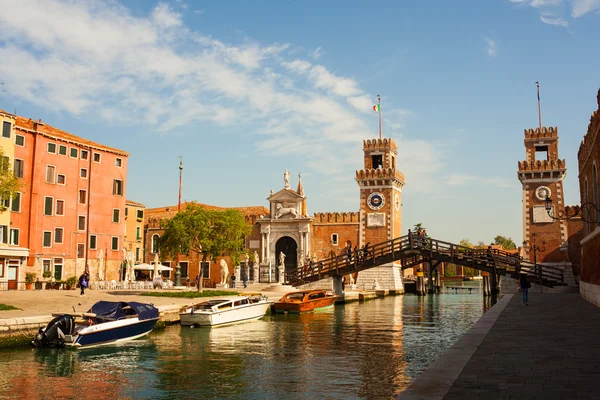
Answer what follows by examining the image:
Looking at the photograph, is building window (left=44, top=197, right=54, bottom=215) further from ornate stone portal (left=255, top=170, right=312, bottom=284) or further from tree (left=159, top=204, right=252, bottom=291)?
ornate stone portal (left=255, top=170, right=312, bottom=284)

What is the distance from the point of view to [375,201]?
54844 mm

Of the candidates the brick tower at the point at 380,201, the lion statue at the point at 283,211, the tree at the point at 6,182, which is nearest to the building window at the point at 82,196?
the lion statue at the point at 283,211

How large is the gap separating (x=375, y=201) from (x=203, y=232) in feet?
76.2

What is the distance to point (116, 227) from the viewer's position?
4653 cm

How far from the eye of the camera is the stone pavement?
8.10m

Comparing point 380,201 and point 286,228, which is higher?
point 380,201

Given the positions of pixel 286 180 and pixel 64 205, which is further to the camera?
pixel 286 180

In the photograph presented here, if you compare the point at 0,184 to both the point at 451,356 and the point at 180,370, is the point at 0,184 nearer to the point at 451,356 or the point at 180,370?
the point at 180,370

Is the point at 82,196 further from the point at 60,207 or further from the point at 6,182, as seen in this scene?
the point at 6,182

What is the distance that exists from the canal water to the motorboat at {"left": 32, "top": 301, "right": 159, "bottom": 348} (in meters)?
0.33

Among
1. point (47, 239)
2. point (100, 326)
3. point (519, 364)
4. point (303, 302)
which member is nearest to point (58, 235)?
point (47, 239)

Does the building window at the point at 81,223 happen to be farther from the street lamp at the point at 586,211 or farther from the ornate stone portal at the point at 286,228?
the street lamp at the point at 586,211

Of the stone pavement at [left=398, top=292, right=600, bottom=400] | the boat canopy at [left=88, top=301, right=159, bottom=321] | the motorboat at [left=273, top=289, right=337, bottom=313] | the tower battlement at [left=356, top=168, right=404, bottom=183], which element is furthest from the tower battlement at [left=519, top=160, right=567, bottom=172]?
the boat canopy at [left=88, top=301, right=159, bottom=321]

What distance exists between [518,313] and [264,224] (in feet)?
112
